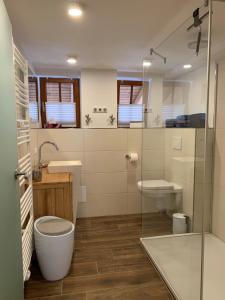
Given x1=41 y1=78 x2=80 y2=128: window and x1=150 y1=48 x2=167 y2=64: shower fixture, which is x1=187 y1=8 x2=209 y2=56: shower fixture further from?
x1=41 y1=78 x2=80 y2=128: window

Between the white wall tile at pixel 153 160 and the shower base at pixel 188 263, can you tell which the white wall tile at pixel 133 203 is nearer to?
the white wall tile at pixel 153 160

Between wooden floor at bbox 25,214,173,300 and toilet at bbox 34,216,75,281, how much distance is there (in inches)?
3.5

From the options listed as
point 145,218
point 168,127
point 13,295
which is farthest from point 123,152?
point 13,295

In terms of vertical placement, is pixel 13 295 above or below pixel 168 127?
below

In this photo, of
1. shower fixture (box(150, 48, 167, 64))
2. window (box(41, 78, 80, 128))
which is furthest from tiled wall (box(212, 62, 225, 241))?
window (box(41, 78, 80, 128))

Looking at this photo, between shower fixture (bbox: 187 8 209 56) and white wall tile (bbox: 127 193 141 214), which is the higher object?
shower fixture (bbox: 187 8 209 56)

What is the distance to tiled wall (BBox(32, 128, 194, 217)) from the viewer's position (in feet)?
10.3

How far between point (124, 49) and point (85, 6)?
101 centimetres

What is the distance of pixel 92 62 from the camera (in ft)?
10.4

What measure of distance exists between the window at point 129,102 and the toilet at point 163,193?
1.43 metres

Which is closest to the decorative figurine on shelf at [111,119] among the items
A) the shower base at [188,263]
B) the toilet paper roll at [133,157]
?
the toilet paper roll at [133,157]

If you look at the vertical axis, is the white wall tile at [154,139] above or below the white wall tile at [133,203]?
above

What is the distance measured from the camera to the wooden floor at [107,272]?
1.80 metres

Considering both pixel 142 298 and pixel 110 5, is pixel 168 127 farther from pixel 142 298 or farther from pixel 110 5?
pixel 142 298
